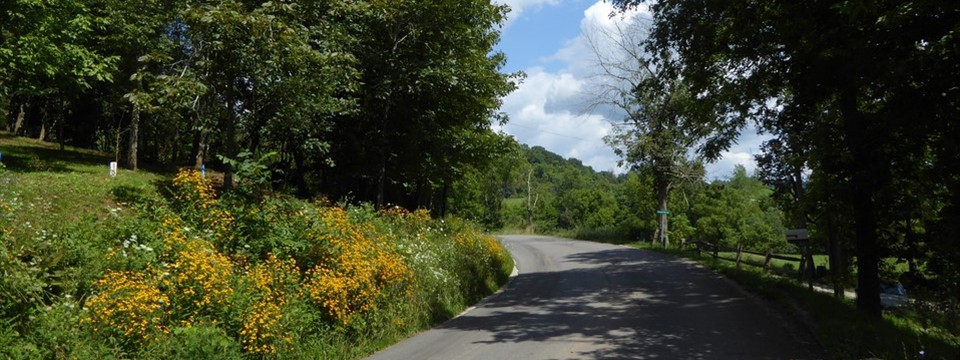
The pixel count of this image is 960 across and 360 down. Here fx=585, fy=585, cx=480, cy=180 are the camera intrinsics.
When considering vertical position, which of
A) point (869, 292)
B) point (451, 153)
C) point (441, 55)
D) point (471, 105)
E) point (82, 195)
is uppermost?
point (441, 55)

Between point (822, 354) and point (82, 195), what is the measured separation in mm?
13595

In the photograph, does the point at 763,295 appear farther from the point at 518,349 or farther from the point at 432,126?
the point at 432,126

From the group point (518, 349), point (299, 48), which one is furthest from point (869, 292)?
point (299, 48)

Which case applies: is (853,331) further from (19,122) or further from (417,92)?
(19,122)

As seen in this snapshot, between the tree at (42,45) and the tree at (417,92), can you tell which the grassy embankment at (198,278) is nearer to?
the tree at (42,45)

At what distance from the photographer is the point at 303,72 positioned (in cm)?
1170

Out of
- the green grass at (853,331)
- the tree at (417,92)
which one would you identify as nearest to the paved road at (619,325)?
the green grass at (853,331)

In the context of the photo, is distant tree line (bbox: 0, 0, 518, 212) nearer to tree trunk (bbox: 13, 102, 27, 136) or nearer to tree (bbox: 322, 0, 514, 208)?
tree (bbox: 322, 0, 514, 208)

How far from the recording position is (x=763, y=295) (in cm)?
1393

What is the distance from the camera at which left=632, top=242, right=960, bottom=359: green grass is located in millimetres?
8062

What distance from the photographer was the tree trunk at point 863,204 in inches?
425

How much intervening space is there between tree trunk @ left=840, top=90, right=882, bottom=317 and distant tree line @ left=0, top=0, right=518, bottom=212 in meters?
10.2

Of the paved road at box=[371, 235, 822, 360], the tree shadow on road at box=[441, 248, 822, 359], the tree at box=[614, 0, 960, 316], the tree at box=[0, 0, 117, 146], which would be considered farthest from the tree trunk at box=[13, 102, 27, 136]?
the tree at box=[614, 0, 960, 316]

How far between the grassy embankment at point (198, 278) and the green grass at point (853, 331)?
704 centimetres
